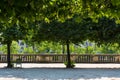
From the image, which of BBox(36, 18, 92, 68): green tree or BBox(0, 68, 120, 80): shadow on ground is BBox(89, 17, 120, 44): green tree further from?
BBox(0, 68, 120, 80): shadow on ground

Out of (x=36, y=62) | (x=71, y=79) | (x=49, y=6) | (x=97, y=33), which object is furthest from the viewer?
(x=36, y=62)

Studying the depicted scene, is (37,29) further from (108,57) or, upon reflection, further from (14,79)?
(108,57)

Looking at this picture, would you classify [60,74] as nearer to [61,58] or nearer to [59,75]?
[59,75]

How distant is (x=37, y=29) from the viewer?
1164 inches

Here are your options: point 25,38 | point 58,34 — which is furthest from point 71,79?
point 25,38

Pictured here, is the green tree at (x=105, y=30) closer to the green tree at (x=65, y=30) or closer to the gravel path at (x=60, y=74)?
the green tree at (x=65, y=30)

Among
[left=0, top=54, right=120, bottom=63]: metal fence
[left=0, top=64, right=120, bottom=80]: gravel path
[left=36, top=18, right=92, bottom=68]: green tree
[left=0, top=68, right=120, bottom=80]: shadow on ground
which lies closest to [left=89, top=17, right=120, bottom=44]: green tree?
[left=36, top=18, right=92, bottom=68]: green tree

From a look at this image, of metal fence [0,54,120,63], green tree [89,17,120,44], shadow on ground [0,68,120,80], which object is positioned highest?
green tree [89,17,120,44]

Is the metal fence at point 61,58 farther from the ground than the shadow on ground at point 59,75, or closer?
farther from the ground

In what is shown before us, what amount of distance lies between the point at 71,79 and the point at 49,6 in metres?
14.6

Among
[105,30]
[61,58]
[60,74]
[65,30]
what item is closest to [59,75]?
[60,74]

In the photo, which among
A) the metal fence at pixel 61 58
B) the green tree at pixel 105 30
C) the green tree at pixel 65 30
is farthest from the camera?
the metal fence at pixel 61 58

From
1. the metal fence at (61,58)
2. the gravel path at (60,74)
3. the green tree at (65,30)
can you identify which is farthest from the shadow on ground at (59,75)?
the metal fence at (61,58)

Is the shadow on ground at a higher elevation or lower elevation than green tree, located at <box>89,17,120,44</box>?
lower
